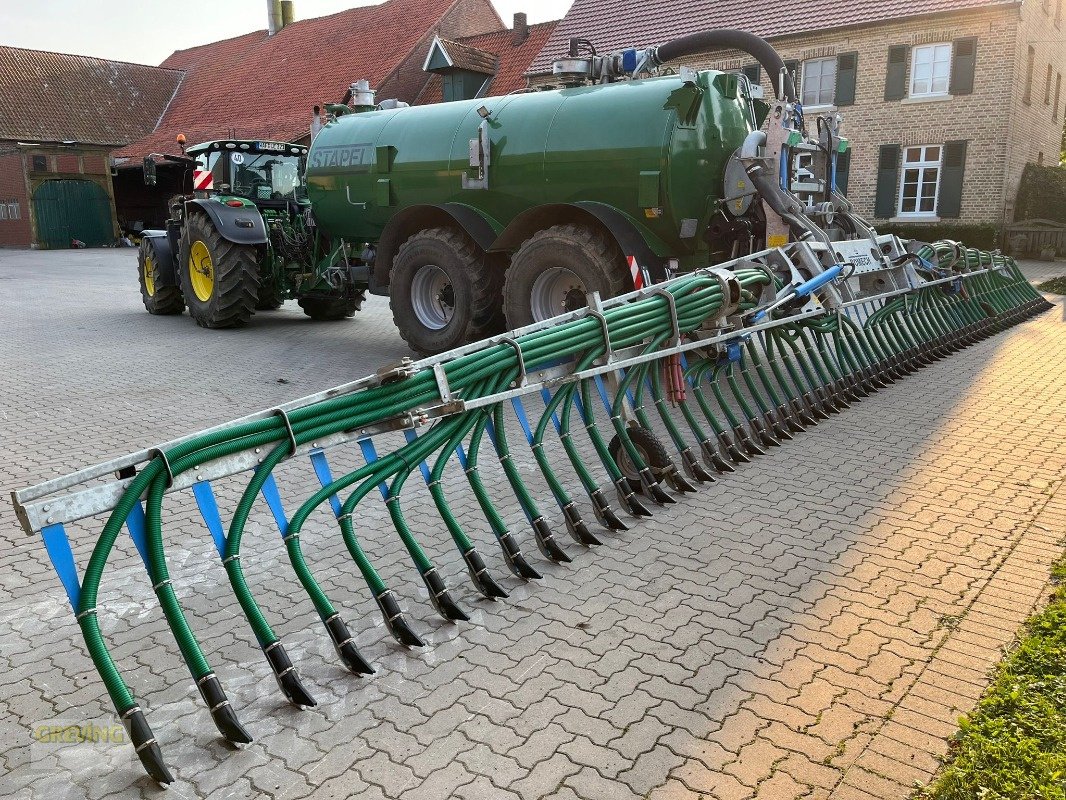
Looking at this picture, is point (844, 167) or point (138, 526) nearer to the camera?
point (138, 526)

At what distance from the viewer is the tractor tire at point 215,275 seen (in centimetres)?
1015

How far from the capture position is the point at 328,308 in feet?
38.9

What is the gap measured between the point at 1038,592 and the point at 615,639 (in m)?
1.83

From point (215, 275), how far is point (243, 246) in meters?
0.49

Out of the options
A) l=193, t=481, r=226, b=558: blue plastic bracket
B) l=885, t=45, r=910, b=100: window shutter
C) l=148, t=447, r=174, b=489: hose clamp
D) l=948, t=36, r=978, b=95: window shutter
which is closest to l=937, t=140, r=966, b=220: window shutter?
l=948, t=36, r=978, b=95: window shutter

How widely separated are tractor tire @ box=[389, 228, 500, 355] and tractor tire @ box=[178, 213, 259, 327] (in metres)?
2.53

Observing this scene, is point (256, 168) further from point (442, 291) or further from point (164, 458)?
point (164, 458)

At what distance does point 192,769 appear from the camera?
259 centimetres

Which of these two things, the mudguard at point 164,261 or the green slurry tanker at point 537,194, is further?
the mudguard at point 164,261

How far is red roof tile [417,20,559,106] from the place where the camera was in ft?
84.1

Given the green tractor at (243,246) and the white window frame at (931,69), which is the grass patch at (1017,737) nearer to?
the green tractor at (243,246)

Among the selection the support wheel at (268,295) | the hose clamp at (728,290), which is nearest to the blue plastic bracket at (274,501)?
the hose clamp at (728,290)

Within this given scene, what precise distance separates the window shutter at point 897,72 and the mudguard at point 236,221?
15860mm

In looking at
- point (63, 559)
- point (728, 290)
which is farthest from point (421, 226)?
point (63, 559)
